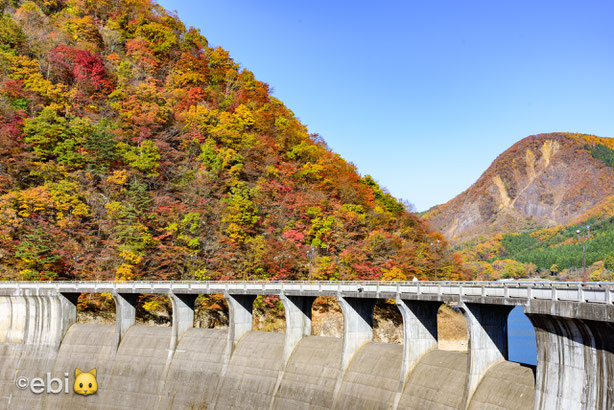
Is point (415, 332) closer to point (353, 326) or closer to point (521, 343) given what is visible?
point (353, 326)

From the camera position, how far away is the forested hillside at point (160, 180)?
67.0 m

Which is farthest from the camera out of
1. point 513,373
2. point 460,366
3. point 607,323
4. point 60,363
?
point 60,363

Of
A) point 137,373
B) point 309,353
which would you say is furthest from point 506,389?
point 137,373

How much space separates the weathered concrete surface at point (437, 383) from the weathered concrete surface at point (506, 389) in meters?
1.62

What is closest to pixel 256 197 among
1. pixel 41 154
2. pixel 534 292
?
pixel 41 154

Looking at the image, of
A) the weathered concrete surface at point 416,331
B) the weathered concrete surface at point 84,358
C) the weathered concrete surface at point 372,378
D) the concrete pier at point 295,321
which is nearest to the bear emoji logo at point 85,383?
the weathered concrete surface at point 84,358

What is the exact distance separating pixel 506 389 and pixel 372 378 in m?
12.0

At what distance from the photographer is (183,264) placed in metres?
70.0

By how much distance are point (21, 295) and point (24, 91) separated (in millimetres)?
33957

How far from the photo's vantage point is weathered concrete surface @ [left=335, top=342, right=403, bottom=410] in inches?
1511

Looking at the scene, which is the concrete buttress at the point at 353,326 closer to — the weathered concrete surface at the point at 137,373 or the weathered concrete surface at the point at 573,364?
the weathered concrete surface at the point at 573,364

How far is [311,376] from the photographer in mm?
44594

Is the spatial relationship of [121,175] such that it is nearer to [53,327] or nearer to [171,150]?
[171,150]

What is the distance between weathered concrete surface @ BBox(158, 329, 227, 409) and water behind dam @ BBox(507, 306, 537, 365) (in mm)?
47052
